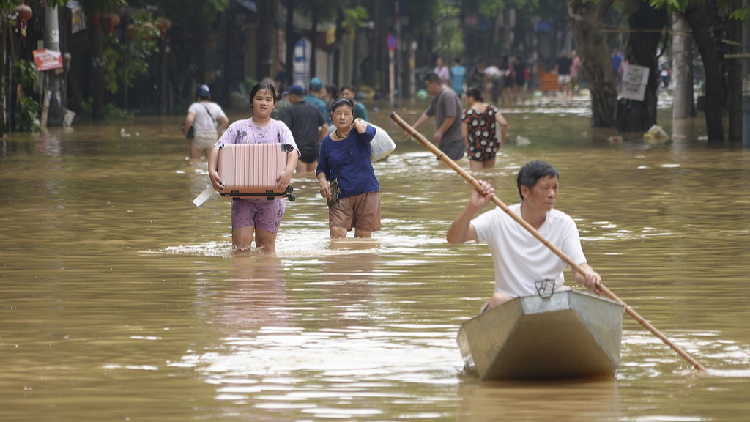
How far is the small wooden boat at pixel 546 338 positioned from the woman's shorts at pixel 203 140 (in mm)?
16805

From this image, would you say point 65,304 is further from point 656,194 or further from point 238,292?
point 656,194

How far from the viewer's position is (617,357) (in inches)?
295

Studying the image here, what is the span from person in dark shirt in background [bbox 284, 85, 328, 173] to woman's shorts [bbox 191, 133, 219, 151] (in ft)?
9.55

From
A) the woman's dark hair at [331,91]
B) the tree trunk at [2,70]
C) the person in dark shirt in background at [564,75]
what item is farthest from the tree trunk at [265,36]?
the woman's dark hair at [331,91]

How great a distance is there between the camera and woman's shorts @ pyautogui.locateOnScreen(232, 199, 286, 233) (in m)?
12.2

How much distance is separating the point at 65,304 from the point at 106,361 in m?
2.09

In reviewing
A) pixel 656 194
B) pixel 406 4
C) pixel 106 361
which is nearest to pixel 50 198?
pixel 656 194

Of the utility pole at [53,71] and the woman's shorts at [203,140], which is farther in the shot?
the utility pole at [53,71]

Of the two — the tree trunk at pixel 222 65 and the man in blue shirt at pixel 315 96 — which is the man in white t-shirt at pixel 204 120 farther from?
the tree trunk at pixel 222 65

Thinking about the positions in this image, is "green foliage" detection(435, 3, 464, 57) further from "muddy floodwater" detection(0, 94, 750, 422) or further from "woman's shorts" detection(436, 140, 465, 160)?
"muddy floodwater" detection(0, 94, 750, 422)

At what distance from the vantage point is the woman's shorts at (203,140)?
79.1 feet

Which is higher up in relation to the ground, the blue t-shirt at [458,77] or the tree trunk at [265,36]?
the tree trunk at [265,36]

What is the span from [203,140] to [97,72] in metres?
15.8

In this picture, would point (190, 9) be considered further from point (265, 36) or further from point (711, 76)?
point (711, 76)
